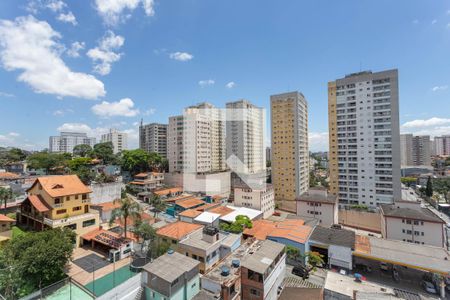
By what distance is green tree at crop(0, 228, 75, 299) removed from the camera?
1336 cm

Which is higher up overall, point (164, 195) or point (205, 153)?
point (205, 153)

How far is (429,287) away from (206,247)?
2172cm

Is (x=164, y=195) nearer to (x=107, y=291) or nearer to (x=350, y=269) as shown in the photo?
(x=107, y=291)

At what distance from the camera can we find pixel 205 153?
57.8m

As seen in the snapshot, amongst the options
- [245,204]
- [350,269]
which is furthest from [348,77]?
[350,269]

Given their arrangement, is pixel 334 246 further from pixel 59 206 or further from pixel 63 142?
pixel 63 142

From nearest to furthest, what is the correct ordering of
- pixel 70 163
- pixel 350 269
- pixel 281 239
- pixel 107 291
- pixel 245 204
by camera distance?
pixel 107 291, pixel 350 269, pixel 281 239, pixel 245 204, pixel 70 163

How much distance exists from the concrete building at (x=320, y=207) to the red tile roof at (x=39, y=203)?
36.2m

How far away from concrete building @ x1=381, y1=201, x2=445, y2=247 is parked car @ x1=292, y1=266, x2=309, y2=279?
16.5 meters

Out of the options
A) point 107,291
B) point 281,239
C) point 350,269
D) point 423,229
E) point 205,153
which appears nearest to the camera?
point 107,291

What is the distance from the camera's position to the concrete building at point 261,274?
14910mm

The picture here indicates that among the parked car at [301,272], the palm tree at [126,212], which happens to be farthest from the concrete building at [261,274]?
the palm tree at [126,212]

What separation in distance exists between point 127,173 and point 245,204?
37.7 m

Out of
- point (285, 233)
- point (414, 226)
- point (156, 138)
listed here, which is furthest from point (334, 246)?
point (156, 138)
